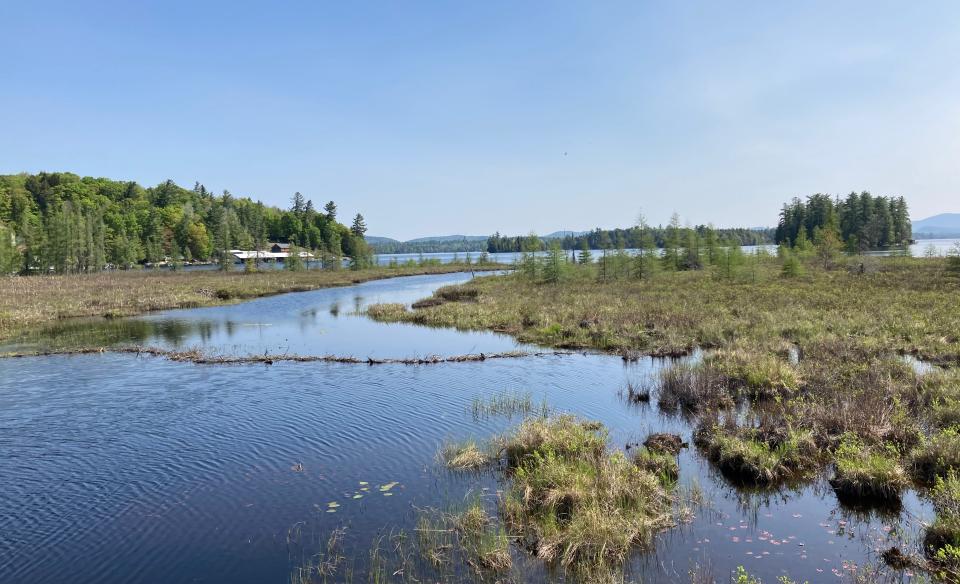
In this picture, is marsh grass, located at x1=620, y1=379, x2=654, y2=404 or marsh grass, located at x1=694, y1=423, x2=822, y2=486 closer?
marsh grass, located at x1=694, y1=423, x2=822, y2=486

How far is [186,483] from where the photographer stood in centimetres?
1394

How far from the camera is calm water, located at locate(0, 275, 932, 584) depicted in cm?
1035

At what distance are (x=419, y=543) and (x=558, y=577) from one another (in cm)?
290

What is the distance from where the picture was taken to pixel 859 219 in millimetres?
131750

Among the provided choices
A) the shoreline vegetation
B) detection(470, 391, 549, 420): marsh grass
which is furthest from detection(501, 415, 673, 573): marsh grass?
detection(470, 391, 549, 420): marsh grass

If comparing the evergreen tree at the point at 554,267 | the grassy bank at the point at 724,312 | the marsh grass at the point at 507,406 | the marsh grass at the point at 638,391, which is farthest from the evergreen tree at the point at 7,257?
the marsh grass at the point at 638,391

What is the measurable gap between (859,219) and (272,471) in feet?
511

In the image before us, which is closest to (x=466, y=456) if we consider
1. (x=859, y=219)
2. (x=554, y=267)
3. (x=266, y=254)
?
(x=554, y=267)

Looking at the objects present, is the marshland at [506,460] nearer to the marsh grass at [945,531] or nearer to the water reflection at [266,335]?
the marsh grass at [945,531]

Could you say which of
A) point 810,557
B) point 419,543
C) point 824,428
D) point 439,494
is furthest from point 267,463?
point 824,428

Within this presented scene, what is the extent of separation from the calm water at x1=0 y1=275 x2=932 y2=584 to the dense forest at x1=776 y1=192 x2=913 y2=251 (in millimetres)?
126803

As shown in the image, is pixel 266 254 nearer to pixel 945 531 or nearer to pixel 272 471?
pixel 272 471

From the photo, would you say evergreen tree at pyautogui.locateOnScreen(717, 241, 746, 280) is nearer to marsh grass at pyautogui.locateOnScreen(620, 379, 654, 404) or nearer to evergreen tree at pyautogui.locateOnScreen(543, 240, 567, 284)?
evergreen tree at pyautogui.locateOnScreen(543, 240, 567, 284)

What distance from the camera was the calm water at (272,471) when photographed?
10352 mm
